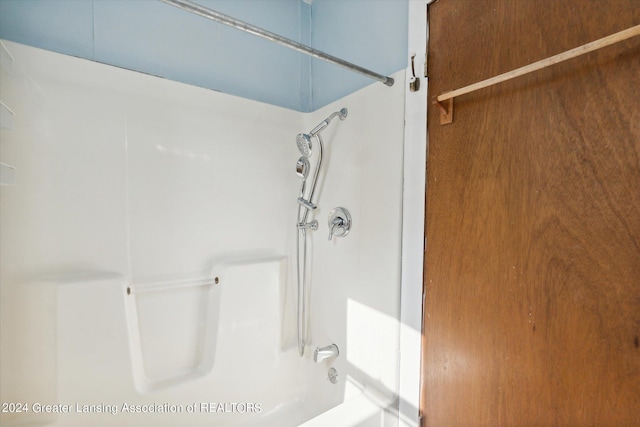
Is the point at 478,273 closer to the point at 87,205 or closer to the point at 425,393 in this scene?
the point at 425,393

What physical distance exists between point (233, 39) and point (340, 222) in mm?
1105

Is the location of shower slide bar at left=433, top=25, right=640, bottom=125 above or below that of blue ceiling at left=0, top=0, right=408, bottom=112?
below

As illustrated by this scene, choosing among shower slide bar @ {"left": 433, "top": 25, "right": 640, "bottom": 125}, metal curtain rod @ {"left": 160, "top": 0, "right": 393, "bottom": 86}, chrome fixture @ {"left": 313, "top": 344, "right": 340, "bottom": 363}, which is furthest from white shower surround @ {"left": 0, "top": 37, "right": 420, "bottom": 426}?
metal curtain rod @ {"left": 160, "top": 0, "right": 393, "bottom": 86}

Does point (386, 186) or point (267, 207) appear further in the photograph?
point (267, 207)

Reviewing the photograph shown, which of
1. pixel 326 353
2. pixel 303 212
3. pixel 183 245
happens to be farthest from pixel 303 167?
pixel 326 353

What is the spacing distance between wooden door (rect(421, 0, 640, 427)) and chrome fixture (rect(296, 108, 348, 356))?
624 millimetres

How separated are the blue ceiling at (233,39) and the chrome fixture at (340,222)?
23.7 inches

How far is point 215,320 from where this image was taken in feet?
4.70

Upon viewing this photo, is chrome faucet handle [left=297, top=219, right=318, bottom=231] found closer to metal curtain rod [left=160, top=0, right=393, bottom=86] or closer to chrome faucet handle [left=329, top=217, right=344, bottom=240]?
chrome faucet handle [left=329, top=217, right=344, bottom=240]

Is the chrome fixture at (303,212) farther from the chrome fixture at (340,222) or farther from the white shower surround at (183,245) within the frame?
the chrome fixture at (340,222)

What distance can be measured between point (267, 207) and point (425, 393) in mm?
1114

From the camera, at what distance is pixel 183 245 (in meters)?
1.40

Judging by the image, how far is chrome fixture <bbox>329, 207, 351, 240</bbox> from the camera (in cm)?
140

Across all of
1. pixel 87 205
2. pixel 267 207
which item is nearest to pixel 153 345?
pixel 87 205
